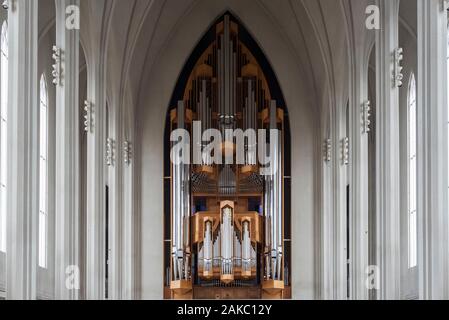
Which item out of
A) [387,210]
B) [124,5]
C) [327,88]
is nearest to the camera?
[387,210]

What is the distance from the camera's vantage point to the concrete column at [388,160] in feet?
60.1

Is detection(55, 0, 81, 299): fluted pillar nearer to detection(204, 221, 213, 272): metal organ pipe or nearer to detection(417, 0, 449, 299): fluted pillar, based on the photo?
detection(417, 0, 449, 299): fluted pillar

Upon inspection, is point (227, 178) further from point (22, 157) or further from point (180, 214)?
point (22, 157)

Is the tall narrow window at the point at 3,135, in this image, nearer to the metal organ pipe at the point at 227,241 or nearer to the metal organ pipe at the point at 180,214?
the metal organ pipe at the point at 180,214

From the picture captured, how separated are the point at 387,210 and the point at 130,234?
38.5 ft

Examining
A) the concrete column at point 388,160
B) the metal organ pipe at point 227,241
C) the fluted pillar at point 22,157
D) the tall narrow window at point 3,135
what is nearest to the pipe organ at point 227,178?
the metal organ pipe at point 227,241

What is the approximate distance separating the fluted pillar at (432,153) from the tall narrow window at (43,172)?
13.0 m

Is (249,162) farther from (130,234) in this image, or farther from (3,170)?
(3,170)

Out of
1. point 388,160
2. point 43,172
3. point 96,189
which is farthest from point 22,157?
point 43,172

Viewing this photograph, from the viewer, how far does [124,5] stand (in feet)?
84.8

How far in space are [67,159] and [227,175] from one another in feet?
36.6

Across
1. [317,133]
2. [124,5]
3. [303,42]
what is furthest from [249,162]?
[124,5]

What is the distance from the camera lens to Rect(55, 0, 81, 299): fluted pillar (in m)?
18.5

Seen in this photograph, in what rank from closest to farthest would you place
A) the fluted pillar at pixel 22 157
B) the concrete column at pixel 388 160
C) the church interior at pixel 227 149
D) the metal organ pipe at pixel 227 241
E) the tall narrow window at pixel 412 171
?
the fluted pillar at pixel 22 157 < the concrete column at pixel 388 160 < the church interior at pixel 227 149 < the tall narrow window at pixel 412 171 < the metal organ pipe at pixel 227 241
